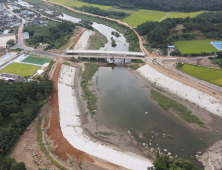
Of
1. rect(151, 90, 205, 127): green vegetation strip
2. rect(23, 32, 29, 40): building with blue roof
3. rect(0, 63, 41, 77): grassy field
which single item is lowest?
rect(151, 90, 205, 127): green vegetation strip

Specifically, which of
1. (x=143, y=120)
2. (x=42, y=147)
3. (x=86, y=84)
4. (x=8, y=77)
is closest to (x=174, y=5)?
(x=86, y=84)

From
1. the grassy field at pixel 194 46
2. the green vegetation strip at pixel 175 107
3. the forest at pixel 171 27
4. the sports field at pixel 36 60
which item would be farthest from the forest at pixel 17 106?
the grassy field at pixel 194 46

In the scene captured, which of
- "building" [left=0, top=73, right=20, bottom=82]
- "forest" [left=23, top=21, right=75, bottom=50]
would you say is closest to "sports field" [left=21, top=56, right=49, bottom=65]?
"forest" [left=23, top=21, right=75, bottom=50]

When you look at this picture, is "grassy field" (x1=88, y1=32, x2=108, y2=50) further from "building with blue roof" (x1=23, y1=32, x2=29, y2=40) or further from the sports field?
"building with blue roof" (x1=23, y1=32, x2=29, y2=40)

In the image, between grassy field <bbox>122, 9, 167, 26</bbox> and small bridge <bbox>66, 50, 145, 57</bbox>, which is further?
grassy field <bbox>122, 9, 167, 26</bbox>

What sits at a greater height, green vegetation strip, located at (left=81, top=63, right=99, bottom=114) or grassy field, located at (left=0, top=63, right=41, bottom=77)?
grassy field, located at (left=0, top=63, right=41, bottom=77)

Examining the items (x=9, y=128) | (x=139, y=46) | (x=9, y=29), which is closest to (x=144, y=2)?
(x=139, y=46)

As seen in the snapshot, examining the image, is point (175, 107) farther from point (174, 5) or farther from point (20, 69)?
point (174, 5)
